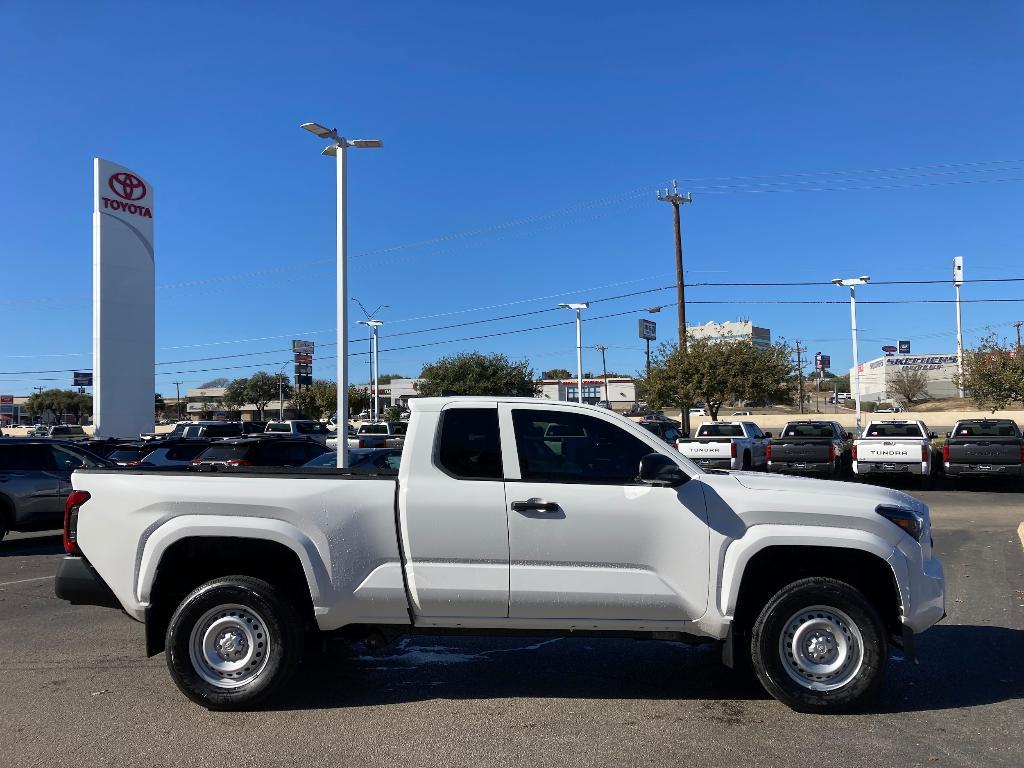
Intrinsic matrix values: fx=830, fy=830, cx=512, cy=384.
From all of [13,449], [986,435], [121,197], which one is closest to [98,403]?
[121,197]

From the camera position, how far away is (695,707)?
17.4 feet

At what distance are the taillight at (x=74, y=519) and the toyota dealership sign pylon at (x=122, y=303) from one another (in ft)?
110

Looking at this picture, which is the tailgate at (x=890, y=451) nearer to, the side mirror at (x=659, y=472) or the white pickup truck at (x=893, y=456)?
the white pickup truck at (x=893, y=456)

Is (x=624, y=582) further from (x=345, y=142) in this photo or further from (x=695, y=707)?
(x=345, y=142)

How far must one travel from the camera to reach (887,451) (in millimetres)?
19625

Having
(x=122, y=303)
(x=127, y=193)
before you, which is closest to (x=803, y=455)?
(x=122, y=303)

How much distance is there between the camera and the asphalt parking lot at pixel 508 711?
15.0 feet

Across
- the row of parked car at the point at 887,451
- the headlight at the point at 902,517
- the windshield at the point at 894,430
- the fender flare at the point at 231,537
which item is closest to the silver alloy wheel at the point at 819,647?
the headlight at the point at 902,517

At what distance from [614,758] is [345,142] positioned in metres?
17.4

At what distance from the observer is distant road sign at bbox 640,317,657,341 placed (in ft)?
242

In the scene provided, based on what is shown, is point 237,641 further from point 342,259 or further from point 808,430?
point 808,430

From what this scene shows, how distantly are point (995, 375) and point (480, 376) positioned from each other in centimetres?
3144

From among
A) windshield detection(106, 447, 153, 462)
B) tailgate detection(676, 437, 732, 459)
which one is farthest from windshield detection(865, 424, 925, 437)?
windshield detection(106, 447, 153, 462)

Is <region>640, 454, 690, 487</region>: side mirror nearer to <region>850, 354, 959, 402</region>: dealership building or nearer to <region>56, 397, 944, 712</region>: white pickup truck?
<region>56, 397, 944, 712</region>: white pickup truck
